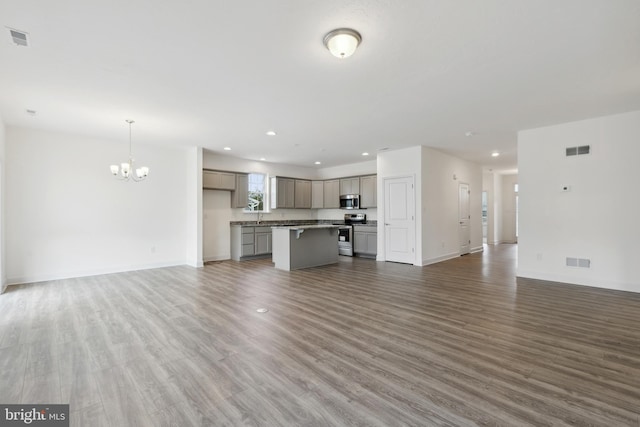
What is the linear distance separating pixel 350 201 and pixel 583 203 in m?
5.23

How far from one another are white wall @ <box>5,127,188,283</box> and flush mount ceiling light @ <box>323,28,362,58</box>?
5616 millimetres

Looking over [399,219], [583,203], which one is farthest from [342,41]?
[399,219]

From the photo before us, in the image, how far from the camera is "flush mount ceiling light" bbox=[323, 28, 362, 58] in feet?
7.99

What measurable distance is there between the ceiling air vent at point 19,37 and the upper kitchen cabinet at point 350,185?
23.4 ft

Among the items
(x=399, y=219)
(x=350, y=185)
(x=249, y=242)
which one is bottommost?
(x=249, y=242)

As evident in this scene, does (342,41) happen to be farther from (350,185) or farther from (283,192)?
(283,192)

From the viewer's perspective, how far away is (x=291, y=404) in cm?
192

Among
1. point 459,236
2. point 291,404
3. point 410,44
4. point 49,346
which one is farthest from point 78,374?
point 459,236

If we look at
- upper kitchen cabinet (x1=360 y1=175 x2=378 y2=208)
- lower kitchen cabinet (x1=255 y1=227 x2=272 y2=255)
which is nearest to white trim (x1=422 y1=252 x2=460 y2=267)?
upper kitchen cabinet (x1=360 y1=175 x2=378 y2=208)

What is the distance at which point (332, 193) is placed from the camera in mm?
9359

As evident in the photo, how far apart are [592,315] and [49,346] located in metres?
5.85

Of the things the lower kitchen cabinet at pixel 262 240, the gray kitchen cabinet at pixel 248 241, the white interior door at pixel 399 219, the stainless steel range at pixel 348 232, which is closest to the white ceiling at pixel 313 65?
the white interior door at pixel 399 219

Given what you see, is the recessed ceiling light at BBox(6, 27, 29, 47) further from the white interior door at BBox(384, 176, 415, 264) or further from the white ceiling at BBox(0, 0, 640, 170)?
the white interior door at BBox(384, 176, 415, 264)

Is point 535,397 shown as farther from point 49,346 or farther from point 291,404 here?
point 49,346
